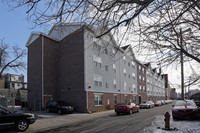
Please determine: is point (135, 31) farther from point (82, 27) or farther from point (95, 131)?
point (95, 131)

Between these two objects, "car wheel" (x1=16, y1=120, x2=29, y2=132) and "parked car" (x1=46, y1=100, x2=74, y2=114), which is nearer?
"car wheel" (x1=16, y1=120, x2=29, y2=132)

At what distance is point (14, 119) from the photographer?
9602 millimetres

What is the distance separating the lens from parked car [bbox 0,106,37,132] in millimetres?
9258

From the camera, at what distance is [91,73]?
79.9ft

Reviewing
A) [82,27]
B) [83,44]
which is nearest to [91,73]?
[83,44]

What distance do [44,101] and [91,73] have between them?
737 cm

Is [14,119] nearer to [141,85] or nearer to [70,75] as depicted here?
[70,75]

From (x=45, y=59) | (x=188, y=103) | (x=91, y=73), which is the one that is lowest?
(x=188, y=103)

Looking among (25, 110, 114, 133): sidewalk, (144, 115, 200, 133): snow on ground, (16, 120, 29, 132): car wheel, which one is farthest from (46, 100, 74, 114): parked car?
(144, 115, 200, 133): snow on ground

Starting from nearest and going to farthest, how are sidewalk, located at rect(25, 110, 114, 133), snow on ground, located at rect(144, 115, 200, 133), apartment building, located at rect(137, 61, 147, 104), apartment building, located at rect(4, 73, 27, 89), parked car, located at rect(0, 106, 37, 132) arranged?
snow on ground, located at rect(144, 115, 200, 133) → parked car, located at rect(0, 106, 37, 132) → sidewalk, located at rect(25, 110, 114, 133) → apartment building, located at rect(137, 61, 147, 104) → apartment building, located at rect(4, 73, 27, 89)

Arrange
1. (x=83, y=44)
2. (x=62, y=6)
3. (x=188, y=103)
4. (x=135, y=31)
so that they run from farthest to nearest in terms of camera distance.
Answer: (x=83, y=44) < (x=188, y=103) < (x=135, y=31) < (x=62, y=6)

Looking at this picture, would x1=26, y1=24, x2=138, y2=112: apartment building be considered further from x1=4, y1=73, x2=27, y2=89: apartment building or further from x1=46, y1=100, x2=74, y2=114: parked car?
x1=4, y1=73, x2=27, y2=89: apartment building

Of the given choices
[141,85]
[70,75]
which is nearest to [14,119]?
[70,75]

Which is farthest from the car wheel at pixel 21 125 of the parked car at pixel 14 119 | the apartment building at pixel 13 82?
the apartment building at pixel 13 82
